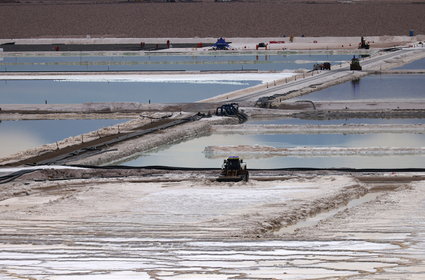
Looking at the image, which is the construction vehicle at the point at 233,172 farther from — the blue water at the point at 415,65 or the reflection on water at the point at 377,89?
the blue water at the point at 415,65

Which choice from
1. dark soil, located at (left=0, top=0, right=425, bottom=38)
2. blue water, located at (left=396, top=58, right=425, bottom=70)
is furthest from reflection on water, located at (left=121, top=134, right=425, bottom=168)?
dark soil, located at (left=0, top=0, right=425, bottom=38)

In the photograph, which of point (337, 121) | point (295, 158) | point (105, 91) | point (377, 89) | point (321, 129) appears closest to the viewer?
point (295, 158)

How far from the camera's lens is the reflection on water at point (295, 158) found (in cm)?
3925

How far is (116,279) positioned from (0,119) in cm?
3686

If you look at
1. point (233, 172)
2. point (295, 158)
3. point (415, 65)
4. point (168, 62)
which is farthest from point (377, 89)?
point (233, 172)

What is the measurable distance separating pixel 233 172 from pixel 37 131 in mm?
18645

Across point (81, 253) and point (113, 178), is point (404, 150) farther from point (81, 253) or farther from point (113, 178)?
point (81, 253)

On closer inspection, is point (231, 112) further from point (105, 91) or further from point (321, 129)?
point (105, 91)

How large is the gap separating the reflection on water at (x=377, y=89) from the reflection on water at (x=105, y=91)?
614 centimetres

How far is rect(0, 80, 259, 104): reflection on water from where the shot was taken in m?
64.1

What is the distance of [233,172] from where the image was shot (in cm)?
3453

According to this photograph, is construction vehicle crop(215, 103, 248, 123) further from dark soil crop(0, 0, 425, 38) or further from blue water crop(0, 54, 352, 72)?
dark soil crop(0, 0, 425, 38)

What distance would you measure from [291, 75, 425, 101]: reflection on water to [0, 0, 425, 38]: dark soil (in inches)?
2719

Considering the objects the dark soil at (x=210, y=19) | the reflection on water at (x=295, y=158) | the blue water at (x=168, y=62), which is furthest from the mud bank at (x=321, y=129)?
the dark soil at (x=210, y=19)
